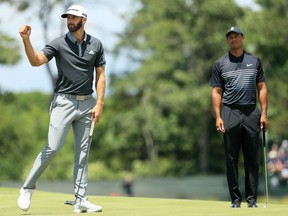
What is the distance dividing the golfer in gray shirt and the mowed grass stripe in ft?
1.47

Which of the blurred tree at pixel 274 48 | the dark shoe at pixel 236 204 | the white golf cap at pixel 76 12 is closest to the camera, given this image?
the white golf cap at pixel 76 12

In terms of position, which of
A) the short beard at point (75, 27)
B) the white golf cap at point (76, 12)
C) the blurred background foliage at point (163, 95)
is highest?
the blurred background foliage at point (163, 95)

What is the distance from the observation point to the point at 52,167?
56.7 meters

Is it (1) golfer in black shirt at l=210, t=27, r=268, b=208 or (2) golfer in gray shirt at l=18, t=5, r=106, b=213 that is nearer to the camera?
(2) golfer in gray shirt at l=18, t=5, r=106, b=213

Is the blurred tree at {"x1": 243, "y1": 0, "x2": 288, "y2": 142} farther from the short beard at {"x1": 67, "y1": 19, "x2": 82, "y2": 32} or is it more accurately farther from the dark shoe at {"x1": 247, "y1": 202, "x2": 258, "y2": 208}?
the short beard at {"x1": 67, "y1": 19, "x2": 82, "y2": 32}

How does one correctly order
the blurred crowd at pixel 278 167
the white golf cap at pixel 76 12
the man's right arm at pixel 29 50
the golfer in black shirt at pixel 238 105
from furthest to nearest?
the blurred crowd at pixel 278 167 < the golfer in black shirt at pixel 238 105 < the white golf cap at pixel 76 12 < the man's right arm at pixel 29 50

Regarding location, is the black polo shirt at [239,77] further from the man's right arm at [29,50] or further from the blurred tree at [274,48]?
the blurred tree at [274,48]

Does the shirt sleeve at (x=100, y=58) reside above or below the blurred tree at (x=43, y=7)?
below

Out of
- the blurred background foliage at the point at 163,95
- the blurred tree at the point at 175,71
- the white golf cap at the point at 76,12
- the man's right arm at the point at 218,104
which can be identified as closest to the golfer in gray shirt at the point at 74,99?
the white golf cap at the point at 76,12

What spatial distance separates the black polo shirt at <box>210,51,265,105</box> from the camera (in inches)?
446

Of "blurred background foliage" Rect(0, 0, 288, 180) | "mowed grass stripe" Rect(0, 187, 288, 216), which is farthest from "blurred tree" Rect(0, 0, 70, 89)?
"mowed grass stripe" Rect(0, 187, 288, 216)

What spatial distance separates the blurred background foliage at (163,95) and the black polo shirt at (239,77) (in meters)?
37.2

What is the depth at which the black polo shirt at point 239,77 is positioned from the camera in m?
11.3

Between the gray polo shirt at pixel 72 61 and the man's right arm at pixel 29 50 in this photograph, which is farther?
the gray polo shirt at pixel 72 61
